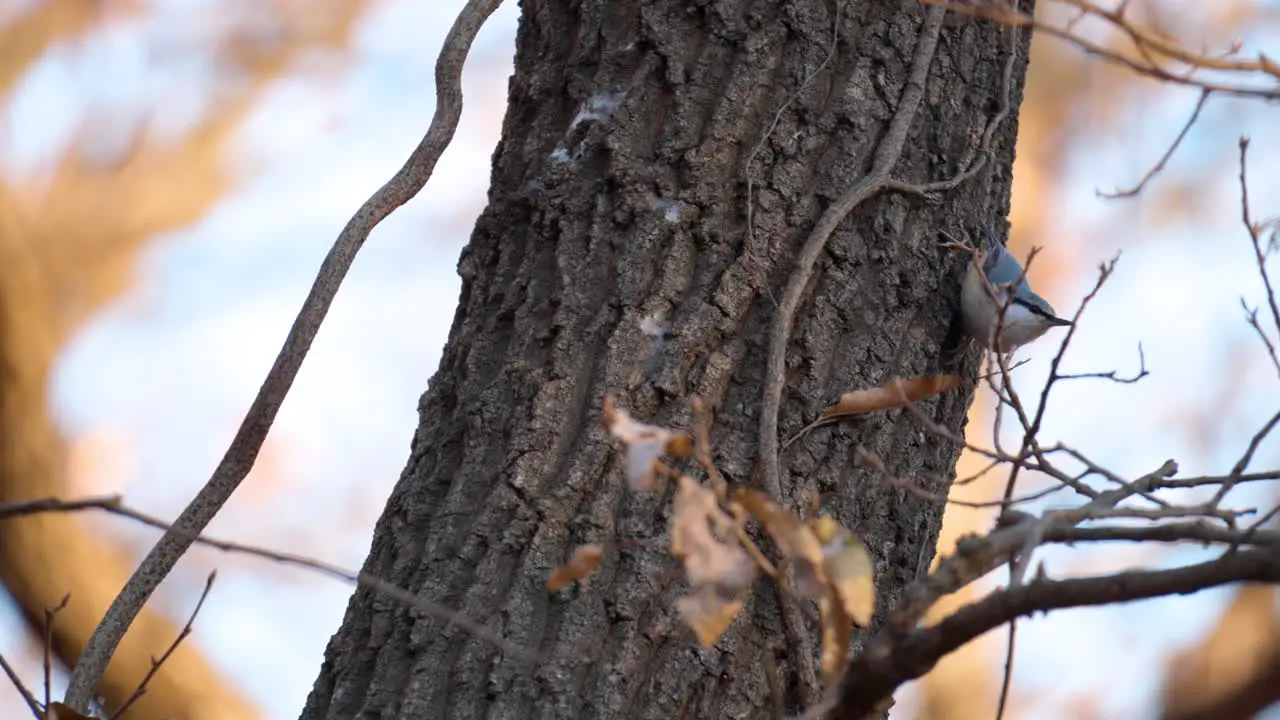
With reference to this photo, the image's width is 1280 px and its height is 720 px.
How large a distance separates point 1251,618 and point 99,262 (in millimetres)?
3845

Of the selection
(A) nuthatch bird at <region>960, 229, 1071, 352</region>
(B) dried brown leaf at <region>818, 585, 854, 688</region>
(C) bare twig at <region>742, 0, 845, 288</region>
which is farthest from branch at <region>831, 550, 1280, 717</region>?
(C) bare twig at <region>742, 0, 845, 288</region>

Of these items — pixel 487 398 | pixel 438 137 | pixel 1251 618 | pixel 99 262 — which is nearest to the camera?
pixel 487 398

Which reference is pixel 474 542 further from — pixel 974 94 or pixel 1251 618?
pixel 1251 618

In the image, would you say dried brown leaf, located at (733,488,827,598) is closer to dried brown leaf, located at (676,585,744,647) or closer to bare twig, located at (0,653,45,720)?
dried brown leaf, located at (676,585,744,647)

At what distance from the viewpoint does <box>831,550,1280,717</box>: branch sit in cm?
85

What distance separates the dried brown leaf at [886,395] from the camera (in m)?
1.35

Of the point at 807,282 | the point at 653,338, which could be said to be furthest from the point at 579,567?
the point at 807,282

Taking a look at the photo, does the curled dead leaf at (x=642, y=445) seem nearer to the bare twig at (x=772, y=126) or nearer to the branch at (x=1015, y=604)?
the branch at (x=1015, y=604)

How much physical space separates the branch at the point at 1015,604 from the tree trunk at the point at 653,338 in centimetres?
40

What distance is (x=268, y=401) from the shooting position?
1.52 m

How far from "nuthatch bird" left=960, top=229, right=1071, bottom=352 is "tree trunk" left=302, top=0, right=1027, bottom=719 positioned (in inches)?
1.6

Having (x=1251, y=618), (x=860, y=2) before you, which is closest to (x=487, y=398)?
(x=860, y=2)

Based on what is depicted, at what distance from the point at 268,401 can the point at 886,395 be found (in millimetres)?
789

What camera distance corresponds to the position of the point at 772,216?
1455 mm
